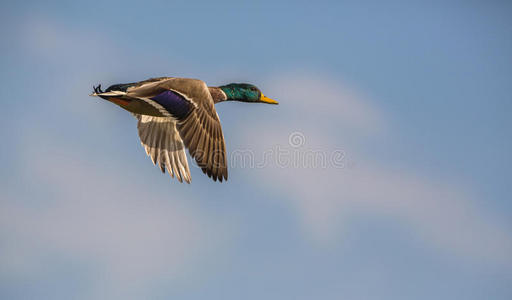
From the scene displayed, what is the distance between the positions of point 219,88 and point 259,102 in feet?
3.25

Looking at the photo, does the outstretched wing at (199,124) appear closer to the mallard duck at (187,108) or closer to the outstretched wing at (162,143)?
the mallard duck at (187,108)

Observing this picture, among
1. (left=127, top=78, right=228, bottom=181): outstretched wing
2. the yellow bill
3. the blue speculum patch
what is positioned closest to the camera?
(left=127, top=78, right=228, bottom=181): outstretched wing

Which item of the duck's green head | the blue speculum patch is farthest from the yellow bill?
the blue speculum patch

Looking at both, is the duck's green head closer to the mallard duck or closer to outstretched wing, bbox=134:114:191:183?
the mallard duck

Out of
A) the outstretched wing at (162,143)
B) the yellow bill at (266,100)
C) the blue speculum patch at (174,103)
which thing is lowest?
the outstretched wing at (162,143)

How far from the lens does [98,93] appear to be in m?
12.9

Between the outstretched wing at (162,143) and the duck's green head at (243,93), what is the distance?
1365 mm

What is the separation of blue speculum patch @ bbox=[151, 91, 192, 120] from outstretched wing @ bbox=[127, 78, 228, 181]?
0.16ft

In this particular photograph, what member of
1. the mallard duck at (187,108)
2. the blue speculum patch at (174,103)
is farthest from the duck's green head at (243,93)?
the blue speculum patch at (174,103)

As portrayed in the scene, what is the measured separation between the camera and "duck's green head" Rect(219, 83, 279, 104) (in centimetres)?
1511

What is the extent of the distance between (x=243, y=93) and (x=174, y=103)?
3.16m

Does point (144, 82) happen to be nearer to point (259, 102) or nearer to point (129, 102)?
point (129, 102)

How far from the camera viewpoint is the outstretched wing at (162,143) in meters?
15.1

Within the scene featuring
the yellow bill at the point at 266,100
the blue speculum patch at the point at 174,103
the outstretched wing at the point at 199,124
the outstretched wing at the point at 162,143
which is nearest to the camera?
the outstretched wing at the point at 199,124
